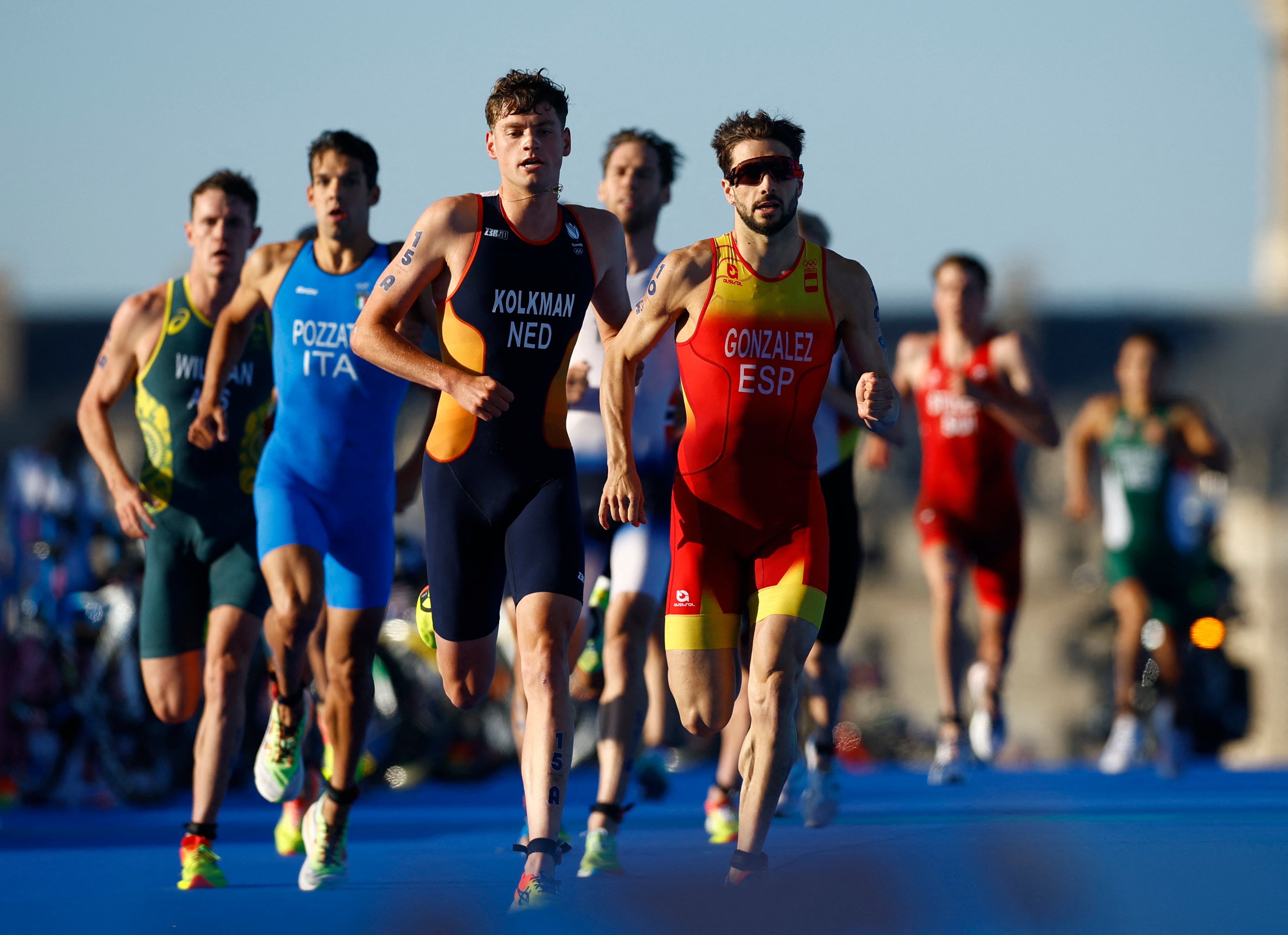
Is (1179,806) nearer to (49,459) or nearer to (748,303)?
(748,303)

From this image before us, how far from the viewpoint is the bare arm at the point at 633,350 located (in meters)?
5.84

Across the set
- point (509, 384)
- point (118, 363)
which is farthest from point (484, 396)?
point (118, 363)

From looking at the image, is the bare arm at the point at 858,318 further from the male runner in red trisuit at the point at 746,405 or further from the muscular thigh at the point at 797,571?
Result: the muscular thigh at the point at 797,571

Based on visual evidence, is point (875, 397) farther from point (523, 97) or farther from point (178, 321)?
point (178, 321)

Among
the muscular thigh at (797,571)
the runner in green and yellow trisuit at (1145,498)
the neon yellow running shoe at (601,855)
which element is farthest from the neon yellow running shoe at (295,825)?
the runner in green and yellow trisuit at (1145,498)

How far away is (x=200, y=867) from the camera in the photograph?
21.6 ft

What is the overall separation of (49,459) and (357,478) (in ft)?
16.2

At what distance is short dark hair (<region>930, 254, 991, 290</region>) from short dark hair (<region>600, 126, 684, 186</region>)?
90.6 inches

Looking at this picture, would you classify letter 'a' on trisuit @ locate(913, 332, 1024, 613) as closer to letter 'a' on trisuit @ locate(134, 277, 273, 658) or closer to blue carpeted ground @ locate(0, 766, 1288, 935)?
blue carpeted ground @ locate(0, 766, 1288, 935)

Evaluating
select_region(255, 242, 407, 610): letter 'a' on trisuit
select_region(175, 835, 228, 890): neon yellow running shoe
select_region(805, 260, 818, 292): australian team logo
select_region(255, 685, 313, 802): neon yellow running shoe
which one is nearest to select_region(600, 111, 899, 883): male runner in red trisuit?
select_region(805, 260, 818, 292): australian team logo

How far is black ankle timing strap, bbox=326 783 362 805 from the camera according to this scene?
21.6 ft

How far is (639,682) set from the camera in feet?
23.4

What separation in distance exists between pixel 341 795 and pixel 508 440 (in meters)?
1.62

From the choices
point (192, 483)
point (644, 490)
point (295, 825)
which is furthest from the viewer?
point (295, 825)
